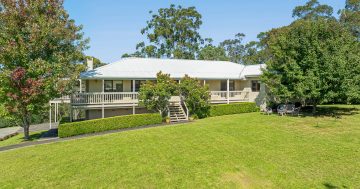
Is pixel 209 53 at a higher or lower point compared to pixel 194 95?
higher

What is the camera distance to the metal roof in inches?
1005

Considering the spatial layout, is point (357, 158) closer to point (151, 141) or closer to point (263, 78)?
point (151, 141)

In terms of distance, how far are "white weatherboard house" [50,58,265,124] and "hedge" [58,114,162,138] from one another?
2624 mm

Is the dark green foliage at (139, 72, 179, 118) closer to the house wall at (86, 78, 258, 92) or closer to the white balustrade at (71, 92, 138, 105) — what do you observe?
the white balustrade at (71, 92, 138, 105)

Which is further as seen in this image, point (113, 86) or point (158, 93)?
point (113, 86)

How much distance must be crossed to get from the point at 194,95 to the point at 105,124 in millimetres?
8149

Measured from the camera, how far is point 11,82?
18297 mm

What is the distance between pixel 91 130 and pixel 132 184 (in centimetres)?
1125

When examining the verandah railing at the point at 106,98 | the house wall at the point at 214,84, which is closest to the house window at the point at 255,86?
the house wall at the point at 214,84

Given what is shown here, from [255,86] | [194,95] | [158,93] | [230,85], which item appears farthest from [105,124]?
[255,86]

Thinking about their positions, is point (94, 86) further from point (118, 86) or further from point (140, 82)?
point (140, 82)

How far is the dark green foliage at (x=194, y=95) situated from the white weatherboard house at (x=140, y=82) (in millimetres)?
1168

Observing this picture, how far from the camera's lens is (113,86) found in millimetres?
26375

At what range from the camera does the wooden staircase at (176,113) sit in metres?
24.6
